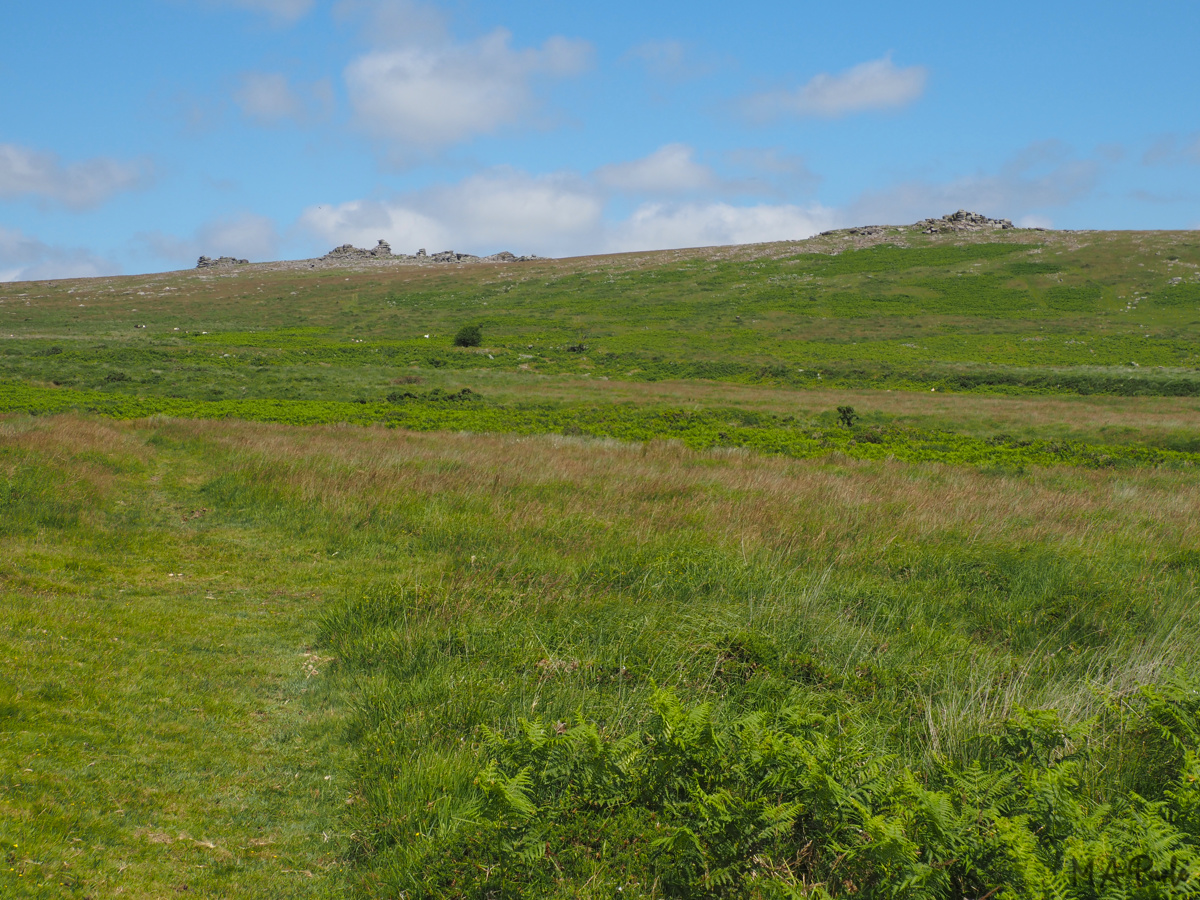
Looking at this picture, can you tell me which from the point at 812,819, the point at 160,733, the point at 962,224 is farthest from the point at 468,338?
the point at 962,224

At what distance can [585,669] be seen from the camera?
529 cm

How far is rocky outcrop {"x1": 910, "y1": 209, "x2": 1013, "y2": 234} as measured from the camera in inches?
4370

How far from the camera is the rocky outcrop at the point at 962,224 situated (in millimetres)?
111000

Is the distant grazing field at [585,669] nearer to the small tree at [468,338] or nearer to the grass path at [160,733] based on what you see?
the grass path at [160,733]

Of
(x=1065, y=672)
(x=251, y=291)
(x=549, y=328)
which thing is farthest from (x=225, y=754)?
(x=251, y=291)

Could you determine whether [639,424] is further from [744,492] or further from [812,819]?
[812,819]

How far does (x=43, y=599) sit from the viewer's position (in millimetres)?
6590

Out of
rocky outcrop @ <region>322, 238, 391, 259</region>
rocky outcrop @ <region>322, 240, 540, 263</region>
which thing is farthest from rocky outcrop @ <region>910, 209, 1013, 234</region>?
rocky outcrop @ <region>322, 238, 391, 259</region>

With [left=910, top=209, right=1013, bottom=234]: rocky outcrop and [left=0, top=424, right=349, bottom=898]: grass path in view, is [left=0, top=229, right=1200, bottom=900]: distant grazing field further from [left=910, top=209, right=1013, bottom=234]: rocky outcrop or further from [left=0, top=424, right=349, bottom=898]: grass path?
[left=910, top=209, right=1013, bottom=234]: rocky outcrop

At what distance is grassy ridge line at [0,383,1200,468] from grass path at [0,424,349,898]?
15629 mm

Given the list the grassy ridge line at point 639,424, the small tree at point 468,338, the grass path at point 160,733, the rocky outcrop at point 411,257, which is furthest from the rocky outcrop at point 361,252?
the grass path at point 160,733

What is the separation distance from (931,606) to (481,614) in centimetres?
454

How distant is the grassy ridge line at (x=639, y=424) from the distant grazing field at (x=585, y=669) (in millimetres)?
977

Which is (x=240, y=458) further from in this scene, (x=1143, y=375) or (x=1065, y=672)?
(x=1143, y=375)
